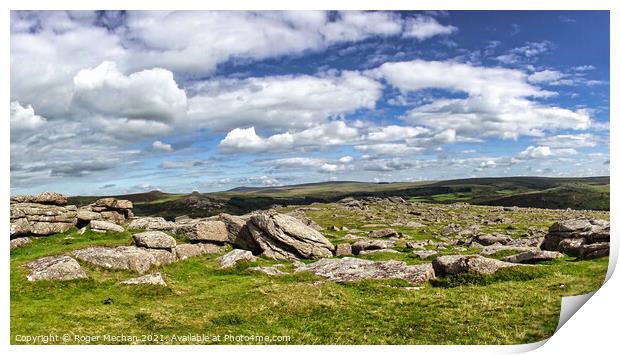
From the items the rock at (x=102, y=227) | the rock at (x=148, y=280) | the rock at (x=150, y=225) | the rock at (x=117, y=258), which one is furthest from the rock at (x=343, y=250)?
the rock at (x=102, y=227)

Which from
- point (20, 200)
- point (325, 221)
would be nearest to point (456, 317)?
point (20, 200)

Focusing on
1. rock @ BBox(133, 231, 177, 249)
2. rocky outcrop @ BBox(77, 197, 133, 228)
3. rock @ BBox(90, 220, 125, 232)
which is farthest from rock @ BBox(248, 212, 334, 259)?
rocky outcrop @ BBox(77, 197, 133, 228)

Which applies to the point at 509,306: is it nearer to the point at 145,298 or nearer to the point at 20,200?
the point at 145,298

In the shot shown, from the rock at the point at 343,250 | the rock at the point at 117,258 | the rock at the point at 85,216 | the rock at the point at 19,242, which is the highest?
the rock at the point at 85,216

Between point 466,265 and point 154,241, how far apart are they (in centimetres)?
2436

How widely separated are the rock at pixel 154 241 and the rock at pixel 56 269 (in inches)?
260

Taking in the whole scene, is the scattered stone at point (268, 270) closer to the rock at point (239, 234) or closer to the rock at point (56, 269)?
the rock at point (239, 234)

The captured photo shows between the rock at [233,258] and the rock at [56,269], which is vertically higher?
the rock at [56,269]

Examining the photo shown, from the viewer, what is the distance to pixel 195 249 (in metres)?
41.0

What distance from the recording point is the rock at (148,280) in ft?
95.3

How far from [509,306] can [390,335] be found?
22.5 feet

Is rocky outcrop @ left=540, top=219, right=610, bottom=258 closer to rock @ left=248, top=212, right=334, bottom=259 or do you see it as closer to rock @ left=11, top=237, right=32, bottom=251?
rock @ left=248, top=212, right=334, bottom=259

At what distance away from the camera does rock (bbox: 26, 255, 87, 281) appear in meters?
28.5

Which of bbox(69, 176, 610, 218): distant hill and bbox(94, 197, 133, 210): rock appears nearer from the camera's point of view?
bbox(94, 197, 133, 210): rock
